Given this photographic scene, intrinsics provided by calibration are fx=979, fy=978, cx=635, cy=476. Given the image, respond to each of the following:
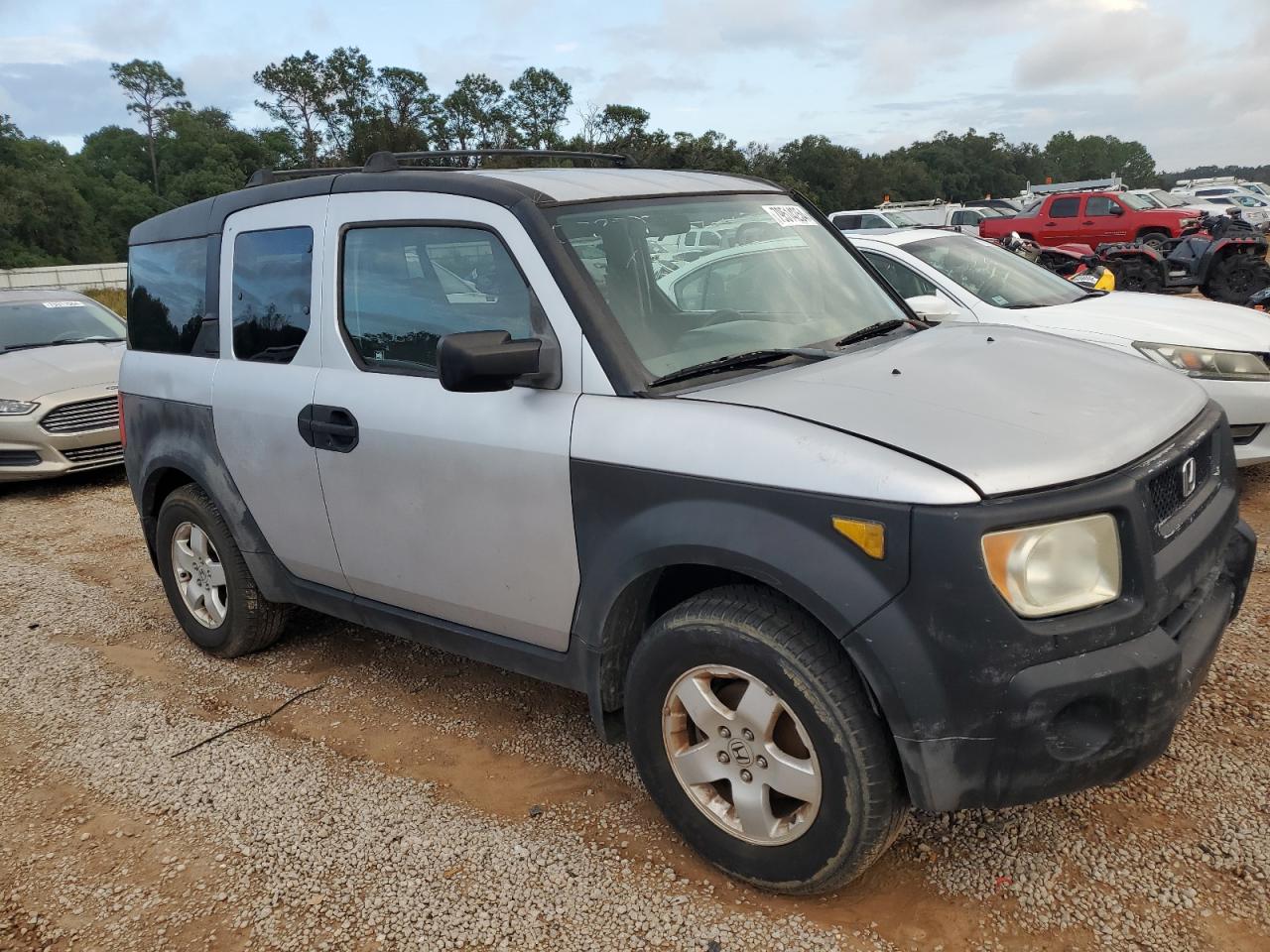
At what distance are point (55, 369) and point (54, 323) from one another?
1.15m

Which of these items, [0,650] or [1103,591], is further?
[0,650]

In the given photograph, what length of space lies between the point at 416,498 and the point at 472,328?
0.58m

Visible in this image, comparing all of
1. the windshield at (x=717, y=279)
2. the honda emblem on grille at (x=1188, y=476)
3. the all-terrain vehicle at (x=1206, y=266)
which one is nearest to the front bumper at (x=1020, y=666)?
the honda emblem on grille at (x=1188, y=476)

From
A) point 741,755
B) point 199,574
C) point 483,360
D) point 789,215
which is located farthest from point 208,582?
point 789,215

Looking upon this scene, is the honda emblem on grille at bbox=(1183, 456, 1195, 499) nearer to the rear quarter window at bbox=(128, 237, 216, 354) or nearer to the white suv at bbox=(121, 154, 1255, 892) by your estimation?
the white suv at bbox=(121, 154, 1255, 892)

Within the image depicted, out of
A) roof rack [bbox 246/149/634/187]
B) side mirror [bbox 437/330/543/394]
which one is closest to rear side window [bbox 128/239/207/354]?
roof rack [bbox 246/149/634/187]

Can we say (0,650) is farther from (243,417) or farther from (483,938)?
(483,938)

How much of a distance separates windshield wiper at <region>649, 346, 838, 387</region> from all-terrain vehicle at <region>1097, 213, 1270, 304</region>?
11.8m

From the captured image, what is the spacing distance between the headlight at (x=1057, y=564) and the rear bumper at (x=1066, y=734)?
12 cm

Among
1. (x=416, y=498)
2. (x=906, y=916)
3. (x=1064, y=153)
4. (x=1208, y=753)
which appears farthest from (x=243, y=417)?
(x=1064, y=153)

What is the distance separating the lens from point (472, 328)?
3076 millimetres

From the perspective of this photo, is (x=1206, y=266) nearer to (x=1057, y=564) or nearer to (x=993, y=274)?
(x=993, y=274)

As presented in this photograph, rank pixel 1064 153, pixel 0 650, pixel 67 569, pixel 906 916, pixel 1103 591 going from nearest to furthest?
pixel 1103 591, pixel 906 916, pixel 0 650, pixel 67 569, pixel 1064 153

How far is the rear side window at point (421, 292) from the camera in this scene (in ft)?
9.89
